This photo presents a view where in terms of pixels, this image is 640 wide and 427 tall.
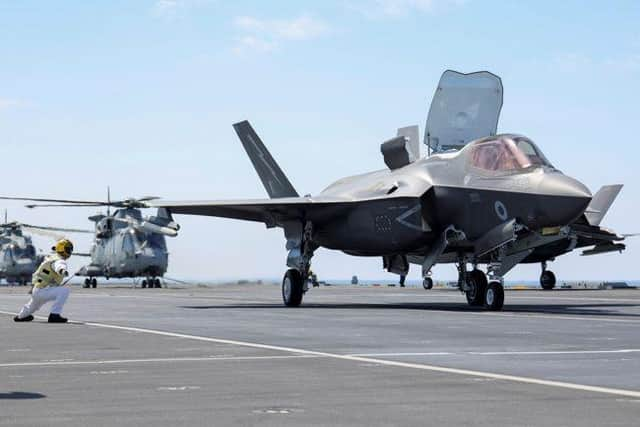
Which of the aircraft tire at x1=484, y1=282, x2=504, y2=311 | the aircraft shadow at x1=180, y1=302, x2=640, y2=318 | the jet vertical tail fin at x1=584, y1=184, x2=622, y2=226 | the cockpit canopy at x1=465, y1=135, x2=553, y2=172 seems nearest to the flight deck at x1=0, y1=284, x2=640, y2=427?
the aircraft shadow at x1=180, y1=302, x2=640, y2=318

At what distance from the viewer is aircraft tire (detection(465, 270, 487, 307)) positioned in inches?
1056

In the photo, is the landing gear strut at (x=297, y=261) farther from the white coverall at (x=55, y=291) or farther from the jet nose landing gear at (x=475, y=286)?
the white coverall at (x=55, y=291)

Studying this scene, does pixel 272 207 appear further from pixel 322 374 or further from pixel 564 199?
pixel 322 374

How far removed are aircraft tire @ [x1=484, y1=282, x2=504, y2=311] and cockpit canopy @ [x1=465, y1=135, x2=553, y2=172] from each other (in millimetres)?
2708

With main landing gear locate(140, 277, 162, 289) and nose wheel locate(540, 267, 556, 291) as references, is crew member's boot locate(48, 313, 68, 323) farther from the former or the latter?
main landing gear locate(140, 277, 162, 289)

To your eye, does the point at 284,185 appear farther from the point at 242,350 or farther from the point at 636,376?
the point at 636,376

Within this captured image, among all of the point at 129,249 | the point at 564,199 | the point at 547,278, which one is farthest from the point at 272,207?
the point at 129,249

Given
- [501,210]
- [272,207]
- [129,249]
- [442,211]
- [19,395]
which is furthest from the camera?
[129,249]

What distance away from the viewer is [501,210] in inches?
958

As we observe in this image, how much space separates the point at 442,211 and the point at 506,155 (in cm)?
211

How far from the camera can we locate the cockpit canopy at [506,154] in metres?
24.5

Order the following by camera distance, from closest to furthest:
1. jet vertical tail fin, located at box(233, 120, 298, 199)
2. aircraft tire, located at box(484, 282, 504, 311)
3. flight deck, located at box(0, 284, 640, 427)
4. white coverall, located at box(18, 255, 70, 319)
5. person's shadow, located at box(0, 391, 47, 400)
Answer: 1. flight deck, located at box(0, 284, 640, 427)
2. person's shadow, located at box(0, 391, 47, 400)
3. white coverall, located at box(18, 255, 70, 319)
4. aircraft tire, located at box(484, 282, 504, 311)
5. jet vertical tail fin, located at box(233, 120, 298, 199)

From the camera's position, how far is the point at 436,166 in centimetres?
2616

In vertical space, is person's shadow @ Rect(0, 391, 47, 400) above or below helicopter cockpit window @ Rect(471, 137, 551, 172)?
below
